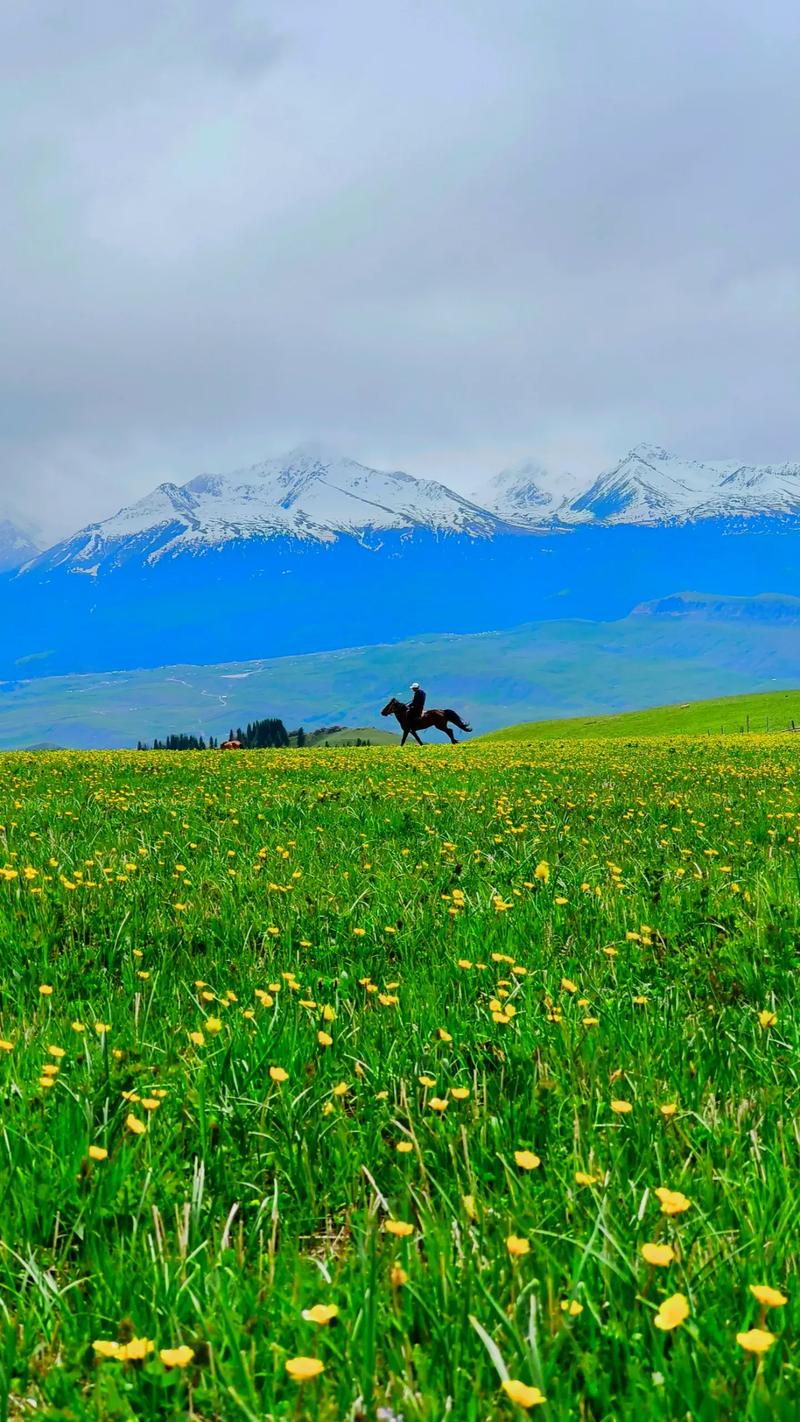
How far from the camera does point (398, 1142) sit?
10.9 ft

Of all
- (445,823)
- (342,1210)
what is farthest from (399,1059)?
(445,823)

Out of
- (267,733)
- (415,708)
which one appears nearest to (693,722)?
(415,708)

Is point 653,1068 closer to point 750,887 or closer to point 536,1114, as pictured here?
point 536,1114

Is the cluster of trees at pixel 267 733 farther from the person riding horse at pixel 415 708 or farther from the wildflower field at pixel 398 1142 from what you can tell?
the wildflower field at pixel 398 1142

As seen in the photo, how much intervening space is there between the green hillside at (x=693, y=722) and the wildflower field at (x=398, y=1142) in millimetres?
64348

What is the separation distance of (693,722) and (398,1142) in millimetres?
85321

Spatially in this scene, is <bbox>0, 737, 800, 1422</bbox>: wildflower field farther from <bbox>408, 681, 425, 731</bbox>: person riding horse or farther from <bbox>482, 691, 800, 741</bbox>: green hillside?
<bbox>482, 691, 800, 741</bbox>: green hillside

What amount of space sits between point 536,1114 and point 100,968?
307 cm

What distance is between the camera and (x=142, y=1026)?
4285 mm

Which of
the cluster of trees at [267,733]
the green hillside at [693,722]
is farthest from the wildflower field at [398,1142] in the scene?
the cluster of trees at [267,733]

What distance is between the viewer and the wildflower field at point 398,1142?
204 cm

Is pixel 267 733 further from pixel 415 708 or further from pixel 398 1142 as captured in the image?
pixel 398 1142

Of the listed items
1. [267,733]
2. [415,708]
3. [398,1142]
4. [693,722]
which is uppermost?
[267,733]

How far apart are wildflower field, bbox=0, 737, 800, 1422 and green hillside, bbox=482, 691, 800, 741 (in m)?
64.3
